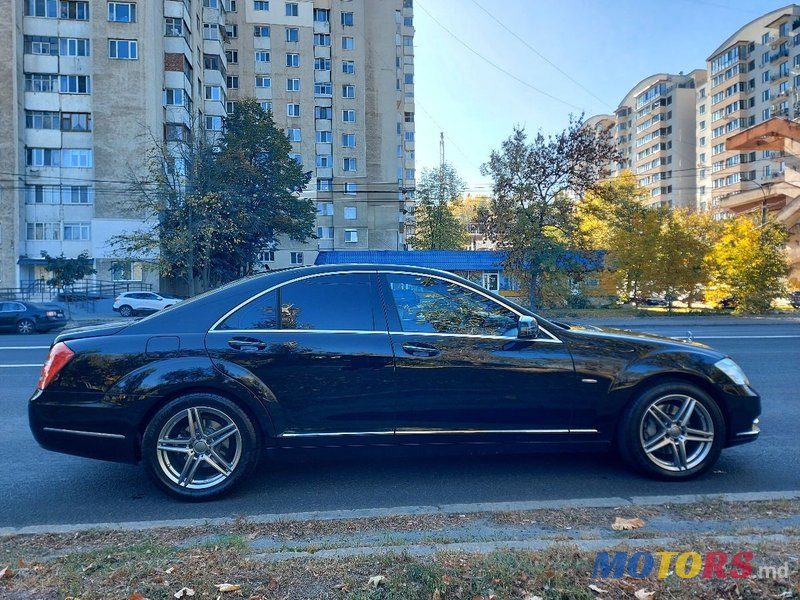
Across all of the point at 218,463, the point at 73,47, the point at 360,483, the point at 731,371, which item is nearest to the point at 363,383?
the point at 360,483

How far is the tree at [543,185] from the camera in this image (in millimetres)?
29031

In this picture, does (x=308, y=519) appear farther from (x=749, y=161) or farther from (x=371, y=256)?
(x=749, y=161)

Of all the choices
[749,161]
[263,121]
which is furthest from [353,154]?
[749,161]

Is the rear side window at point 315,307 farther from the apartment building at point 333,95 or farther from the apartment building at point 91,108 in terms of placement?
the apartment building at point 333,95

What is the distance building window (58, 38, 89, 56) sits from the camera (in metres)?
43.0

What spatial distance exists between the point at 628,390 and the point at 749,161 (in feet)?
281

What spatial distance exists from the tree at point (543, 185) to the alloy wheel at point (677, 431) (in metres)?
24.5

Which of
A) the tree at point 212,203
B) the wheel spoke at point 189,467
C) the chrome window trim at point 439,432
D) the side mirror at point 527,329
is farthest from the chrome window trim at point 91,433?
the tree at point 212,203

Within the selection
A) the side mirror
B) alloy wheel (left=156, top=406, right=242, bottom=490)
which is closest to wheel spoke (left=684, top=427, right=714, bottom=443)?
the side mirror

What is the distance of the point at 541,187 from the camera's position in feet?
96.9

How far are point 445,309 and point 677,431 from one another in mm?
2036

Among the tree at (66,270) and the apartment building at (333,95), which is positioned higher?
the apartment building at (333,95)

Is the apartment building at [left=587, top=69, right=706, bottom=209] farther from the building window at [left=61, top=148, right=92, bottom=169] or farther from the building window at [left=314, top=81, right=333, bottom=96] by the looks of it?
the building window at [left=61, top=148, right=92, bottom=169]

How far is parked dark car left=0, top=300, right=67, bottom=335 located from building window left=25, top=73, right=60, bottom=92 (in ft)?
87.7
